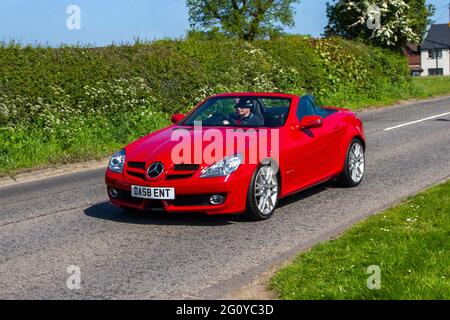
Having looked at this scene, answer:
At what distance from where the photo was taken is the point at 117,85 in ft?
60.0

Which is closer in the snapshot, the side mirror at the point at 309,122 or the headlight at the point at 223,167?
the headlight at the point at 223,167

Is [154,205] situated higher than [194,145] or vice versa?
[194,145]

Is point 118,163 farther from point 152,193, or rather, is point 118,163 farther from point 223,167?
point 223,167

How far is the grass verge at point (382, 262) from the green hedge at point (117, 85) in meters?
8.33

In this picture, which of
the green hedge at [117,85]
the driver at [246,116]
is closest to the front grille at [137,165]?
the driver at [246,116]

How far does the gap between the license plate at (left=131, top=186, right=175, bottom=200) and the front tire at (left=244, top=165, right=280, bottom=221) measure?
0.88m

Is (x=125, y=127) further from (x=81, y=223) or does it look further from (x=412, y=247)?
(x=412, y=247)

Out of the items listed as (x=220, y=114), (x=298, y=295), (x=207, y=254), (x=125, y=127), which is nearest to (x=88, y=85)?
(x=125, y=127)

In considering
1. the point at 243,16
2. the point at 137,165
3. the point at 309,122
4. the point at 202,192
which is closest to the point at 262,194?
the point at 202,192

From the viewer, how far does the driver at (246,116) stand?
9.40 meters

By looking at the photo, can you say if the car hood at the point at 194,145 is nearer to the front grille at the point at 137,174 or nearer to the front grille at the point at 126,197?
the front grille at the point at 137,174

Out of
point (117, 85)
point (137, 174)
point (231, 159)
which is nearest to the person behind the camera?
point (231, 159)

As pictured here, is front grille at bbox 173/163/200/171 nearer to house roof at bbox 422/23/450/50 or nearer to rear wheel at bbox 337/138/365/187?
rear wheel at bbox 337/138/365/187

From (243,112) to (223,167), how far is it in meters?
1.53
